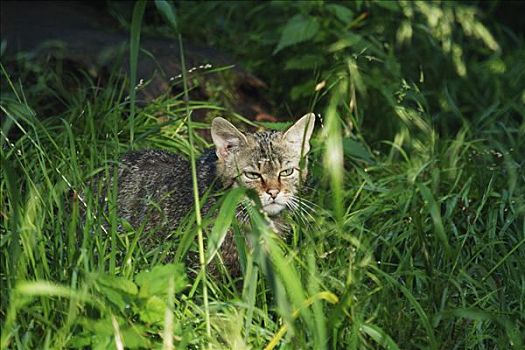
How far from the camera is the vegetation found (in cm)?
328

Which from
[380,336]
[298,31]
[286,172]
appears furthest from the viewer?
[298,31]

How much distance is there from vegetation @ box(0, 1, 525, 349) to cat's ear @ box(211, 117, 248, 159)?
432 mm

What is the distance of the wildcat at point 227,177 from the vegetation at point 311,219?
0.17 meters

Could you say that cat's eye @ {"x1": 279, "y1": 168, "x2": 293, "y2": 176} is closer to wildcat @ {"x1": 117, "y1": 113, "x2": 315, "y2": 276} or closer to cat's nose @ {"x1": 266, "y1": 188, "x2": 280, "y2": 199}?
wildcat @ {"x1": 117, "y1": 113, "x2": 315, "y2": 276}

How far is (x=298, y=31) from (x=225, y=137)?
166 cm

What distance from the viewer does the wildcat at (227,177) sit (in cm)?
464

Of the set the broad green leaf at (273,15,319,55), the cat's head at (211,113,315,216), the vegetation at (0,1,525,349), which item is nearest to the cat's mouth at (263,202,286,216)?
the cat's head at (211,113,315,216)

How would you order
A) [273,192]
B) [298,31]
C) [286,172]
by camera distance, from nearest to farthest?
[273,192], [286,172], [298,31]

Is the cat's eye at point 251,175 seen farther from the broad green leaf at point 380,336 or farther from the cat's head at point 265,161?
the broad green leaf at point 380,336

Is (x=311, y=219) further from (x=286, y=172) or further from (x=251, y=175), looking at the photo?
(x=251, y=175)

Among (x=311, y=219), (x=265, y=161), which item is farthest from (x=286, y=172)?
(x=311, y=219)

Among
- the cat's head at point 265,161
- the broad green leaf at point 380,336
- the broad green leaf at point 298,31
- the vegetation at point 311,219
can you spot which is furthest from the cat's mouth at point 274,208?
the broad green leaf at point 298,31

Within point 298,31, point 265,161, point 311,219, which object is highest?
point 298,31

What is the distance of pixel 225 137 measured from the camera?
15.6 feet
